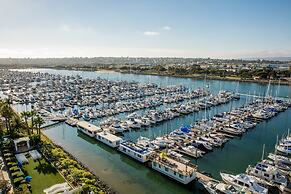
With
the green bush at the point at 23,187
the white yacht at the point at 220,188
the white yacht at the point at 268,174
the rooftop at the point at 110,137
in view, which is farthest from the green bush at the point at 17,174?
the white yacht at the point at 268,174

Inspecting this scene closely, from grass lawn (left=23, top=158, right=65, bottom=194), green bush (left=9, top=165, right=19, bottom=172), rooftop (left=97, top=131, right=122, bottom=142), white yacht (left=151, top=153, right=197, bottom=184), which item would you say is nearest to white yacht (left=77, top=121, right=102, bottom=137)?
rooftop (left=97, top=131, right=122, bottom=142)

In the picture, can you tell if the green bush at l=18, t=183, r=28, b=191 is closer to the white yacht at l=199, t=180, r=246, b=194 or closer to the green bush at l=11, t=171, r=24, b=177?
the green bush at l=11, t=171, r=24, b=177

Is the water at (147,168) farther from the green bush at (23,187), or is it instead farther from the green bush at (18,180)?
the green bush at (18,180)

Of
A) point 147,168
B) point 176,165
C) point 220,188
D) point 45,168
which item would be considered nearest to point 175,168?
point 176,165

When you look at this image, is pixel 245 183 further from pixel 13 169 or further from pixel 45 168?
pixel 13 169

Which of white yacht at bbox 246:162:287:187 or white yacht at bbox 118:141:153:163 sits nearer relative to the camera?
white yacht at bbox 246:162:287:187

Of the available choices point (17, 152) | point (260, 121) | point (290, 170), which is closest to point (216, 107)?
point (260, 121)
